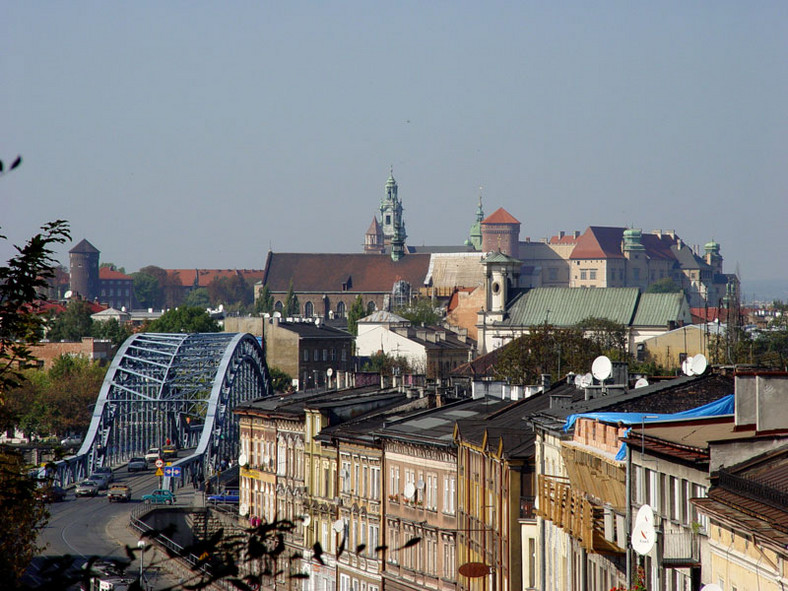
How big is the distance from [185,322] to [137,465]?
7982 centimetres

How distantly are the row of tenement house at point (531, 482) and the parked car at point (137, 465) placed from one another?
101 ft

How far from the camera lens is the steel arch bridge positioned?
108 m

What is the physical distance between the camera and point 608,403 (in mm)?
34594

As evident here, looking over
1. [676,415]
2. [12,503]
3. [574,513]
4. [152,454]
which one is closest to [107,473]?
[152,454]

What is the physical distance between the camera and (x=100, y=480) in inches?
3787

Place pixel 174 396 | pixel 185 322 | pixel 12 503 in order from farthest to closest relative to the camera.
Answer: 1. pixel 185 322
2. pixel 174 396
3. pixel 12 503

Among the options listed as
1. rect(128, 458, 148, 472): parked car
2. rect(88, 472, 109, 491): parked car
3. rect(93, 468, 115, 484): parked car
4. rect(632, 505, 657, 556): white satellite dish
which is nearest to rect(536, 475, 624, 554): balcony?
rect(632, 505, 657, 556): white satellite dish

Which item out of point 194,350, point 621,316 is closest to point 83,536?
point 194,350

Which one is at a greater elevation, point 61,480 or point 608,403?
point 608,403

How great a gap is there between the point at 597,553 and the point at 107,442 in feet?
271

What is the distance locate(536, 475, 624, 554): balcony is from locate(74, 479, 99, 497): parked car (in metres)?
58.8

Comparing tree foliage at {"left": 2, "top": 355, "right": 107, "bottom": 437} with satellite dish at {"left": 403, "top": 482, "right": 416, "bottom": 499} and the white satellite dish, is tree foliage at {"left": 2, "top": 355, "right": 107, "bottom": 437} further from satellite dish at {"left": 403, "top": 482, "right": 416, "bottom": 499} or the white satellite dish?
the white satellite dish

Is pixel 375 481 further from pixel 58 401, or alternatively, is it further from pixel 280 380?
pixel 280 380

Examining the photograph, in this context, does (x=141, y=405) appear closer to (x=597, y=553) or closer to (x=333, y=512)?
(x=333, y=512)
